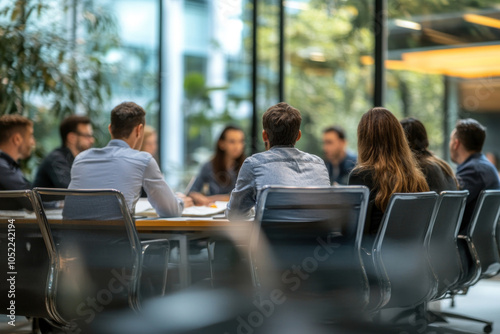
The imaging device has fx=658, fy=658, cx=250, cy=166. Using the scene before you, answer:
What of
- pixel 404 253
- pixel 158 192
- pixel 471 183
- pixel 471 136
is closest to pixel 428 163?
pixel 471 183

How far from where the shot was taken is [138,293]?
260 cm

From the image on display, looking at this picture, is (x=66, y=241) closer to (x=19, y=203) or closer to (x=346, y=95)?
(x=19, y=203)

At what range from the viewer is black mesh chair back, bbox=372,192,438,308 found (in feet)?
8.79

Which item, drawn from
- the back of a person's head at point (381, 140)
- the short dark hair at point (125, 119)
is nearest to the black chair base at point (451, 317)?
the back of a person's head at point (381, 140)

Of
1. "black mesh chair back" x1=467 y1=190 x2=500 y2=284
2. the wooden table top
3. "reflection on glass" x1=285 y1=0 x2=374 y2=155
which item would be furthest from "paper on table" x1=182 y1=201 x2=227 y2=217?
"reflection on glass" x1=285 y1=0 x2=374 y2=155

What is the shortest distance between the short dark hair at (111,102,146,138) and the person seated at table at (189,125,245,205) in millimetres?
1772

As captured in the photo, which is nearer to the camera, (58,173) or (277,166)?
(277,166)

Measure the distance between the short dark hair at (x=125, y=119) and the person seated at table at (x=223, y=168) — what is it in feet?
5.81

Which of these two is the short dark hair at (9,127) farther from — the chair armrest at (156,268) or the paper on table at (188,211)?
the chair armrest at (156,268)

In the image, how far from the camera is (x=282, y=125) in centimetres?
285

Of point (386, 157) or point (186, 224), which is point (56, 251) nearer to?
point (186, 224)

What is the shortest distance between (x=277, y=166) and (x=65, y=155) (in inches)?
85.9

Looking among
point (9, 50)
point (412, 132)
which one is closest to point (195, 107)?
point (9, 50)

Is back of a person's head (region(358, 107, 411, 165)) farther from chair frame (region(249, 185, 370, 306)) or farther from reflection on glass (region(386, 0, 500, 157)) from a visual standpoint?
reflection on glass (region(386, 0, 500, 157))
